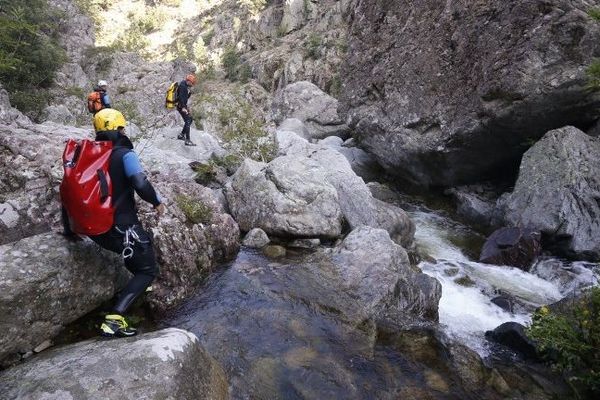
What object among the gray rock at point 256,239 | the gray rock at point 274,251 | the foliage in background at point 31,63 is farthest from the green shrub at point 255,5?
the gray rock at point 274,251

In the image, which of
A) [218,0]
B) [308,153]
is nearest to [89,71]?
[308,153]

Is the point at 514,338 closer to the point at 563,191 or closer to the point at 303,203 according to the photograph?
the point at 303,203

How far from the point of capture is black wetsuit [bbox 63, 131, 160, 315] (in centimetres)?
554

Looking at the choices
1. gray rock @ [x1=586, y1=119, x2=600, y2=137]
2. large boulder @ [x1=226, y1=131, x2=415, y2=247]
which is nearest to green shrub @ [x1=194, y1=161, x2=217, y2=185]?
large boulder @ [x1=226, y1=131, x2=415, y2=247]

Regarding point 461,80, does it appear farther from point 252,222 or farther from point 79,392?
point 79,392

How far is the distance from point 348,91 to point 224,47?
63.7 meters

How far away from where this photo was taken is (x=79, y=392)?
13.5 feet

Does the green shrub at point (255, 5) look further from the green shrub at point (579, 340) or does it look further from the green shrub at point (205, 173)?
the green shrub at point (579, 340)

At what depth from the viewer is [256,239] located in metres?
10.3

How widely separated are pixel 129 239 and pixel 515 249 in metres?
10.5

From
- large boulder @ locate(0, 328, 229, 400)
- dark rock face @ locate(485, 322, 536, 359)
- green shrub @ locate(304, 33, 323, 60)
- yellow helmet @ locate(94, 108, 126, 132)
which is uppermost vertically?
green shrub @ locate(304, 33, 323, 60)

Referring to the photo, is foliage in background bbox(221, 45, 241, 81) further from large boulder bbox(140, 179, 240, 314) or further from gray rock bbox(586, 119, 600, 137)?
large boulder bbox(140, 179, 240, 314)

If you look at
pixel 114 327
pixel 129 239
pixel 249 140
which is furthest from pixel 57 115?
pixel 114 327

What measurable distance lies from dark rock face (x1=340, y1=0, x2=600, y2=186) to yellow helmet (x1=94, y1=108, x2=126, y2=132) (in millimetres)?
12121
